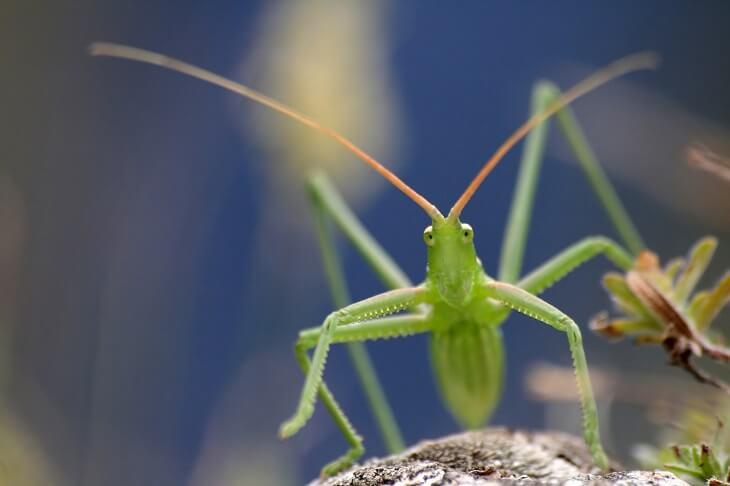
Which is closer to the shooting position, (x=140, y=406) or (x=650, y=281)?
(x=650, y=281)

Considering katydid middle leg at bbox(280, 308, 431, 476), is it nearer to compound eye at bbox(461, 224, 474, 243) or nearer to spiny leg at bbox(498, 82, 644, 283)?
compound eye at bbox(461, 224, 474, 243)

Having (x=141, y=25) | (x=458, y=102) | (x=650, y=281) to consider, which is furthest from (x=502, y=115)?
(x=650, y=281)

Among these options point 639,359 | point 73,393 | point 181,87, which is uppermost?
point 181,87

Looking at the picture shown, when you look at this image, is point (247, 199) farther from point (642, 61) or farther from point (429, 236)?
point (429, 236)

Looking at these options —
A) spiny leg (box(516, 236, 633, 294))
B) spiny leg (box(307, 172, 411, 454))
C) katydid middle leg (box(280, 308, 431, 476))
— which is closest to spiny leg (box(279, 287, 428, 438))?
katydid middle leg (box(280, 308, 431, 476))

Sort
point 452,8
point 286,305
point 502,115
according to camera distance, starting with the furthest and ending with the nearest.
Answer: point 452,8 → point 502,115 → point 286,305

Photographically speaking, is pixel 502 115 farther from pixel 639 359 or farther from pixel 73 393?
pixel 73 393
